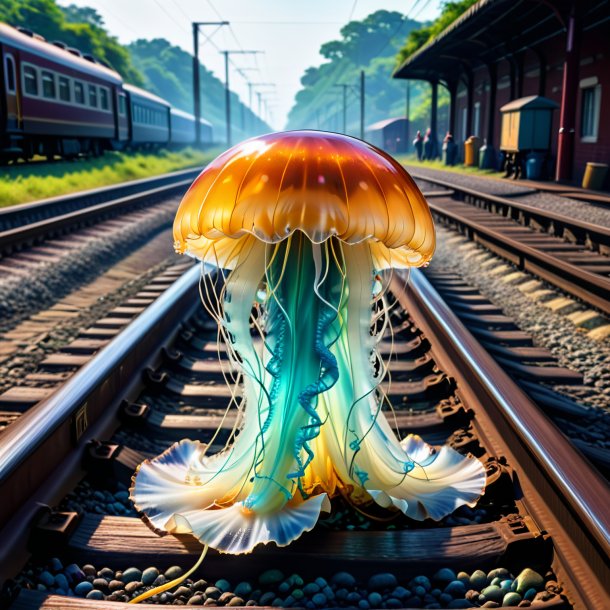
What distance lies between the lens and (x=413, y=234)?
6.42 ft

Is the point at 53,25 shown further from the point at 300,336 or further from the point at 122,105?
the point at 300,336

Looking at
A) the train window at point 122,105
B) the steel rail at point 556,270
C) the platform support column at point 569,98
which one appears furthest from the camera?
the train window at point 122,105

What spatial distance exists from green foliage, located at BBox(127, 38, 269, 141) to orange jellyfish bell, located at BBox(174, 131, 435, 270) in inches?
3067

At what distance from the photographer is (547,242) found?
8.52 meters

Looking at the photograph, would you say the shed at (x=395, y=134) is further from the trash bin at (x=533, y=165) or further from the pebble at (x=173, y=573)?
the pebble at (x=173, y=573)

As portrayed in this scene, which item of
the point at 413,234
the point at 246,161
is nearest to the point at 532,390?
the point at 413,234

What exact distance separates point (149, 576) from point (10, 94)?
48.5 feet

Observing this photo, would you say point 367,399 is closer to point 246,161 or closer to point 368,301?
point 368,301

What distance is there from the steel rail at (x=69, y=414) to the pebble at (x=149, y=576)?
18.2 inches

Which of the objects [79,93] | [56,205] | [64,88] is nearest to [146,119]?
[79,93]

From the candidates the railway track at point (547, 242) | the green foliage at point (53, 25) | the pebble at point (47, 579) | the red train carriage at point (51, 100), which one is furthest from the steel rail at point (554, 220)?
the green foliage at point (53, 25)

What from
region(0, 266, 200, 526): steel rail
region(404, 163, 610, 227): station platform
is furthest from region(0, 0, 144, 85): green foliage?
region(0, 266, 200, 526): steel rail

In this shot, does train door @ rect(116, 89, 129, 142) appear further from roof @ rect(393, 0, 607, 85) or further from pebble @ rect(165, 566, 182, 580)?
pebble @ rect(165, 566, 182, 580)

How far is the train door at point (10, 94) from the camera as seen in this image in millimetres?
14258
